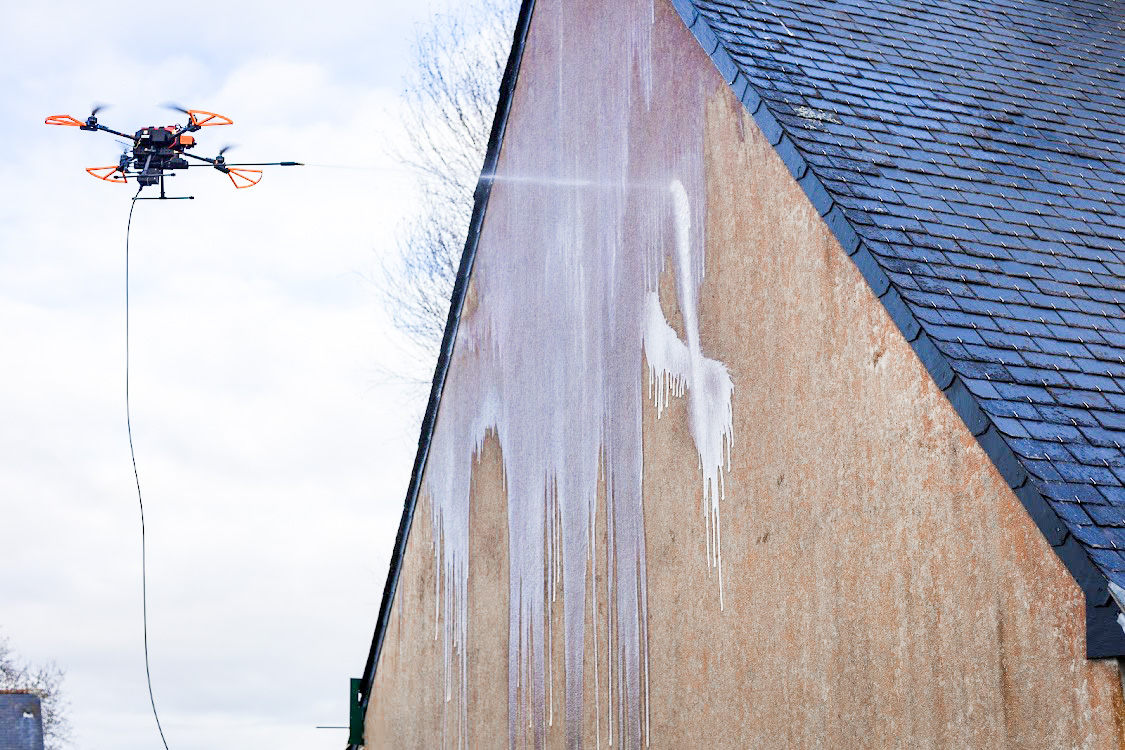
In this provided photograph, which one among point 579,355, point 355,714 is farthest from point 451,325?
point 355,714

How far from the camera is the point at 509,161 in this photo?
12.0m

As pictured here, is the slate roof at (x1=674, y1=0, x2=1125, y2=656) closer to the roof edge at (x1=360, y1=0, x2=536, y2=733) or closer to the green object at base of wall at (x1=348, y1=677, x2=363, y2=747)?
the roof edge at (x1=360, y1=0, x2=536, y2=733)

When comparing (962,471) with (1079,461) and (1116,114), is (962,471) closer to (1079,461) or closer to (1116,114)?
(1079,461)

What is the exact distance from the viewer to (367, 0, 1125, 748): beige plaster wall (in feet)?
18.0

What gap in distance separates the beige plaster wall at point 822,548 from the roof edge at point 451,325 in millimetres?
3005

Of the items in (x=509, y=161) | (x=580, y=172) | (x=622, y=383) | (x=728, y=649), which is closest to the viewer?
(x=728, y=649)

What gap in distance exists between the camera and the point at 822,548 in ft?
22.4

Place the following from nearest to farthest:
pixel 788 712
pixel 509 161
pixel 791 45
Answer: pixel 788 712
pixel 791 45
pixel 509 161

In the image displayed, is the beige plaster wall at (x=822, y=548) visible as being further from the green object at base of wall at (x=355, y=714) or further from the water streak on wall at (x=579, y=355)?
the green object at base of wall at (x=355, y=714)

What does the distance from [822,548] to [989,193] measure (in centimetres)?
232

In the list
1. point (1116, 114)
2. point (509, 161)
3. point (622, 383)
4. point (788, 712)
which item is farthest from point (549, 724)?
point (1116, 114)

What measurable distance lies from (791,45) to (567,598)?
14.0ft

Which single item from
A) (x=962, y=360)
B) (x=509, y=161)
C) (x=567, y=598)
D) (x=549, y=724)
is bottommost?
(x=549, y=724)

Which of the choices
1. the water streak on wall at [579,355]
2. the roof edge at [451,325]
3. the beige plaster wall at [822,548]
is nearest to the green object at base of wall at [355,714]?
the roof edge at [451,325]
